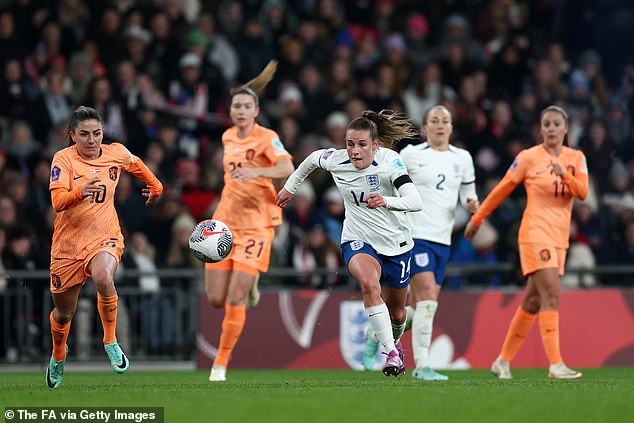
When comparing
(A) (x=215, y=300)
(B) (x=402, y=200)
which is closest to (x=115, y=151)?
(A) (x=215, y=300)

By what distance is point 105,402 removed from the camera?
9.64m

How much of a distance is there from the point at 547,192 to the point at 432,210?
1.18m

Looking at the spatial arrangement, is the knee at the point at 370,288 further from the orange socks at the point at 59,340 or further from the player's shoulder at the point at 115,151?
the orange socks at the point at 59,340

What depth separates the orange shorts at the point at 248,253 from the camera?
13164 mm

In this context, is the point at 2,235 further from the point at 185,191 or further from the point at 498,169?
the point at 498,169

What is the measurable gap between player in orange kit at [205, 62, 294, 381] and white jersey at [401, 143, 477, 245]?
51.9 inches

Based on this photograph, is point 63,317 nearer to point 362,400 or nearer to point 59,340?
point 59,340

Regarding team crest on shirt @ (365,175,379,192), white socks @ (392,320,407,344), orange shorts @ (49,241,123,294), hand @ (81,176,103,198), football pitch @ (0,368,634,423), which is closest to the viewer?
football pitch @ (0,368,634,423)

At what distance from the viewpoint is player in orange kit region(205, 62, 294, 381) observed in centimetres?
1312

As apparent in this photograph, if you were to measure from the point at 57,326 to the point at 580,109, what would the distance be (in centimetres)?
1212

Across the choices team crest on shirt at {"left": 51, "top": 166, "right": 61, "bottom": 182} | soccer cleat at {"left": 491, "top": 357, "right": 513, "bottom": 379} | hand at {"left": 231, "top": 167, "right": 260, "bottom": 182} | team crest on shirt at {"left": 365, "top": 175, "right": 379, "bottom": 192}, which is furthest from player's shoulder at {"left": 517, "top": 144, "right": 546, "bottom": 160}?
team crest on shirt at {"left": 51, "top": 166, "right": 61, "bottom": 182}

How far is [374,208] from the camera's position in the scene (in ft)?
36.7

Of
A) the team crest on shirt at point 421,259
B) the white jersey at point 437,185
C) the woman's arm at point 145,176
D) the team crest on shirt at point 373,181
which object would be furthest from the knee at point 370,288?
the woman's arm at point 145,176

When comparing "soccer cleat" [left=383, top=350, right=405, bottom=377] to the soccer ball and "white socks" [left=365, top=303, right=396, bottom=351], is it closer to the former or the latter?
"white socks" [left=365, top=303, right=396, bottom=351]
